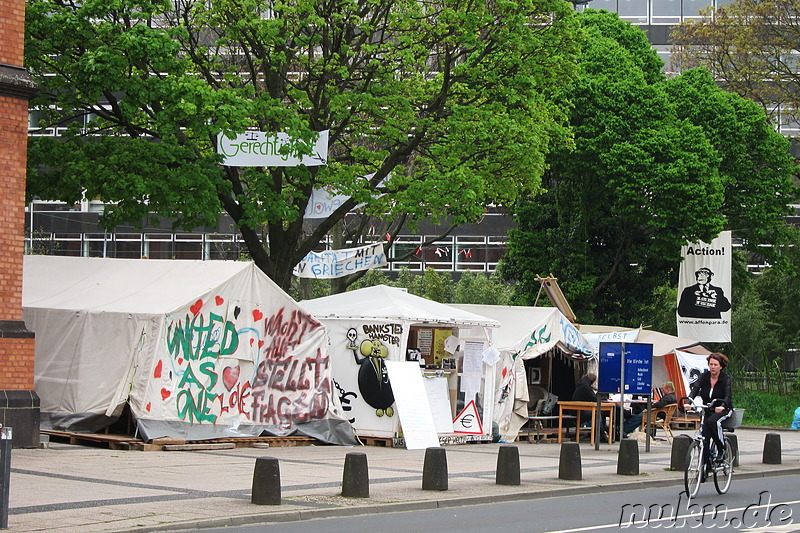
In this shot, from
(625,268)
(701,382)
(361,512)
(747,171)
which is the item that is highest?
(747,171)

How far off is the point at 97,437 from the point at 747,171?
2619 cm

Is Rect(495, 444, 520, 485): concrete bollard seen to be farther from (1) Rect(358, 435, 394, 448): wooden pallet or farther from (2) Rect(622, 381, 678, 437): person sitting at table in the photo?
(2) Rect(622, 381, 678, 437): person sitting at table

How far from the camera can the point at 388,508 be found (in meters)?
12.9

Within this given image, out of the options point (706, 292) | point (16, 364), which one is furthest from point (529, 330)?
point (706, 292)

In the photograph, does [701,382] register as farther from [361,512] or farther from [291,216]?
[291,216]

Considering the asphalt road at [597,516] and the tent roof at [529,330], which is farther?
the tent roof at [529,330]

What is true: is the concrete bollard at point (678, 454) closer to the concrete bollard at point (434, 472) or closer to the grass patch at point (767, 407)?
the concrete bollard at point (434, 472)

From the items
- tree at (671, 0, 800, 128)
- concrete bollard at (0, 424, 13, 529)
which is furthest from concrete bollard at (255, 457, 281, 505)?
tree at (671, 0, 800, 128)

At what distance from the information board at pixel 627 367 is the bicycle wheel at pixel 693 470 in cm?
709

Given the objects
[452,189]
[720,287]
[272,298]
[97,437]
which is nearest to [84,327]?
[97,437]

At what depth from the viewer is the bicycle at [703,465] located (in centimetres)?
1455

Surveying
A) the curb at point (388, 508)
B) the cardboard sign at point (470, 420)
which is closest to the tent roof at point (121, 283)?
the cardboard sign at point (470, 420)

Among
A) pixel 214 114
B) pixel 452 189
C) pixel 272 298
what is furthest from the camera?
pixel 452 189

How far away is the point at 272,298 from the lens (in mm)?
20969
